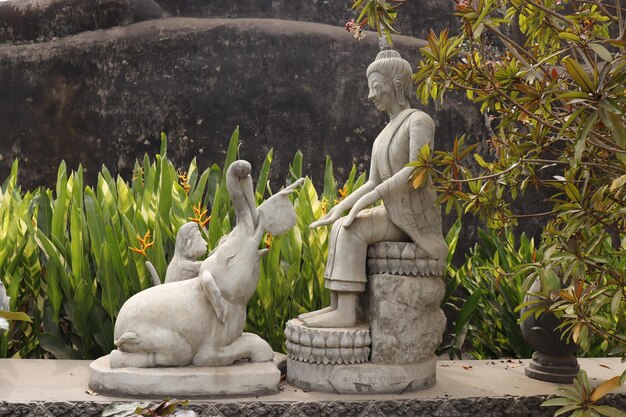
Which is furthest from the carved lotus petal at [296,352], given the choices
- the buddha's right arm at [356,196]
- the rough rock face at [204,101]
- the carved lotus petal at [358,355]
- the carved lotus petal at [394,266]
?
the rough rock face at [204,101]

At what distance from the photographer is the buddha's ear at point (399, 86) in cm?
340

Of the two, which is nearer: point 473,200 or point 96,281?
point 473,200

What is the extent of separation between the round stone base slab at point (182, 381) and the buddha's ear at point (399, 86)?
4.38 ft

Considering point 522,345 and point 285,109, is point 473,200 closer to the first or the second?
point 522,345

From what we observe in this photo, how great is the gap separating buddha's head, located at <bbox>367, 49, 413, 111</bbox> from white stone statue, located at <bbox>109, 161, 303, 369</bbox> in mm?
638

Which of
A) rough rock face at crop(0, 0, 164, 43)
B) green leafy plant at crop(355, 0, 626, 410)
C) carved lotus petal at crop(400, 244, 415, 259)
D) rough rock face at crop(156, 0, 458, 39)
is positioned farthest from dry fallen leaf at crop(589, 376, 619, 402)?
rough rock face at crop(0, 0, 164, 43)

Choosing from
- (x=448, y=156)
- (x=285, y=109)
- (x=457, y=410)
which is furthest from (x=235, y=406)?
(x=285, y=109)

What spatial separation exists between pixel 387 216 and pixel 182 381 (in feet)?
3.65

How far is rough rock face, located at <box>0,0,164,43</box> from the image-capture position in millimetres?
6336

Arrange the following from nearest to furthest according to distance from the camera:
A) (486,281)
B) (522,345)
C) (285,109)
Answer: (522,345), (486,281), (285,109)

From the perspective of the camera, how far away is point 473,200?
338 cm

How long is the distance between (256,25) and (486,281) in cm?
288

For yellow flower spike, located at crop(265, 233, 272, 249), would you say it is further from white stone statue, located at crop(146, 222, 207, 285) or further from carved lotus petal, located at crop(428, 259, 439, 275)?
carved lotus petal, located at crop(428, 259, 439, 275)

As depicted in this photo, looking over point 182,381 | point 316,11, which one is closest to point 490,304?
point 182,381
